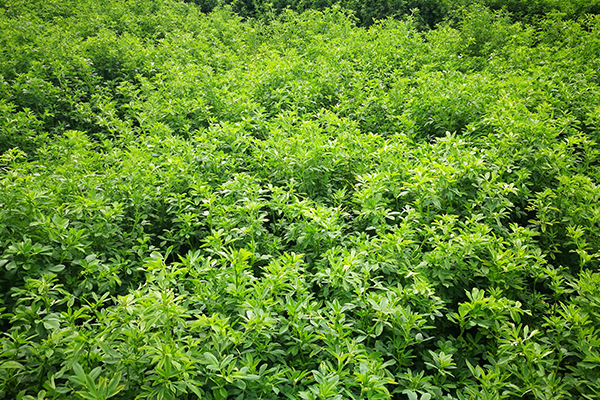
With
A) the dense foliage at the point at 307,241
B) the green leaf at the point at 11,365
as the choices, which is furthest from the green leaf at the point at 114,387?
the green leaf at the point at 11,365

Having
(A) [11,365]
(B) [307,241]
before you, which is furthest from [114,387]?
(B) [307,241]

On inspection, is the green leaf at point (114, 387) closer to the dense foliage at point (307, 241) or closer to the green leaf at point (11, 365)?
the dense foliage at point (307, 241)

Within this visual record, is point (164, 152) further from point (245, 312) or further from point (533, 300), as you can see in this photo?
point (533, 300)

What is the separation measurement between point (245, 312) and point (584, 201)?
282 cm

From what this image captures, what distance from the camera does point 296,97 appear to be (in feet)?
15.4

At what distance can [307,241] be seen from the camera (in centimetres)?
249

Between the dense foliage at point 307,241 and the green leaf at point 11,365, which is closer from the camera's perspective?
the green leaf at point 11,365

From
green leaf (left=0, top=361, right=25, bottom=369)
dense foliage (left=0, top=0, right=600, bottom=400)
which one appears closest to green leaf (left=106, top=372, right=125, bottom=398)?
dense foliage (left=0, top=0, right=600, bottom=400)

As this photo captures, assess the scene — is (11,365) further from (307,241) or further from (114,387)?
(307,241)

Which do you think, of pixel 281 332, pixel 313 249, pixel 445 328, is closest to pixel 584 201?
pixel 445 328

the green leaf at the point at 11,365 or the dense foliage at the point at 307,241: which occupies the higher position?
the dense foliage at the point at 307,241

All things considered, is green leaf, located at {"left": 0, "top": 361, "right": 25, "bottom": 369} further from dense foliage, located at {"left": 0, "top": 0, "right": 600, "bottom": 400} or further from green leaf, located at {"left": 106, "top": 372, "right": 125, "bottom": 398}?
green leaf, located at {"left": 106, "top": 372, "right": 125, "bottom": 398}

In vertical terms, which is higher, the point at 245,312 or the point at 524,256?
the point at 524,256

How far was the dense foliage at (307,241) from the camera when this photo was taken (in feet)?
5.59
